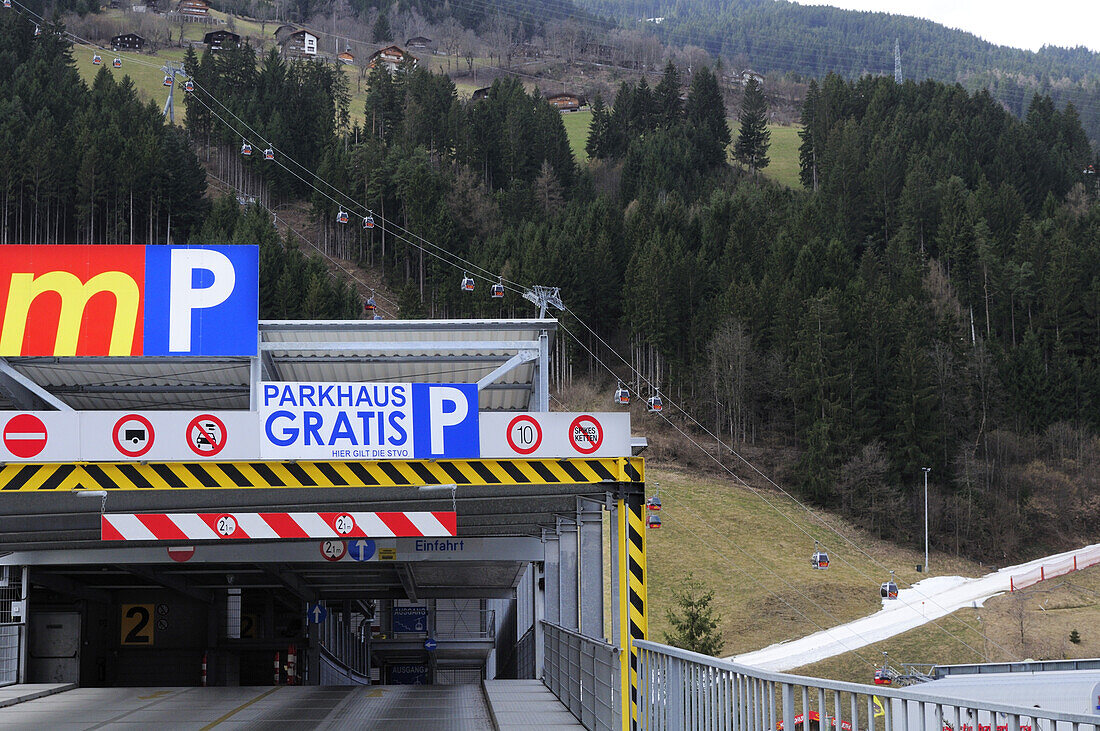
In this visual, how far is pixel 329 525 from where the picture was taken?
452 inches

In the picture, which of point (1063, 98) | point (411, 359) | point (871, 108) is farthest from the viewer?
point (1063, 98)

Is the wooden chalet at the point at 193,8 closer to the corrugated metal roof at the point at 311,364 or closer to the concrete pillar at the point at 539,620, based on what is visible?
the corrugated metal roof at the point at 311,364

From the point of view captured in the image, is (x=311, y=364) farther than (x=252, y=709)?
Yes

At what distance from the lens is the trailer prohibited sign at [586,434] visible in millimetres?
10984

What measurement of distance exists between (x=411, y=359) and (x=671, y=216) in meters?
85.5

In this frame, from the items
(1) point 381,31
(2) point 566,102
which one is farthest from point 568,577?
(1) point 381,31

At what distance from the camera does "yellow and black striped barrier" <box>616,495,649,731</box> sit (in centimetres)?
1046

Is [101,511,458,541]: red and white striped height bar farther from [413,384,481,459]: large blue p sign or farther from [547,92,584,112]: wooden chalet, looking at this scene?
[547,92,584,112]: wooden chalet

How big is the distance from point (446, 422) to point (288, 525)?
76.8 inches

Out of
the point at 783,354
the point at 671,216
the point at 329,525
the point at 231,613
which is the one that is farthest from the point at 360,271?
the point at 329,525

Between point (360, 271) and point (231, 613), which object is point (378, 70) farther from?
point (231, 613)

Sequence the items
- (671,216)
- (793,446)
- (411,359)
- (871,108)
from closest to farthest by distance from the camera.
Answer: (411,359)
(793,446)
(671,216)
(871,108)

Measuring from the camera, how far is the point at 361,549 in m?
18.4

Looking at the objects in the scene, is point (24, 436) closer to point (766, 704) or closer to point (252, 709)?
point (252, 709)
